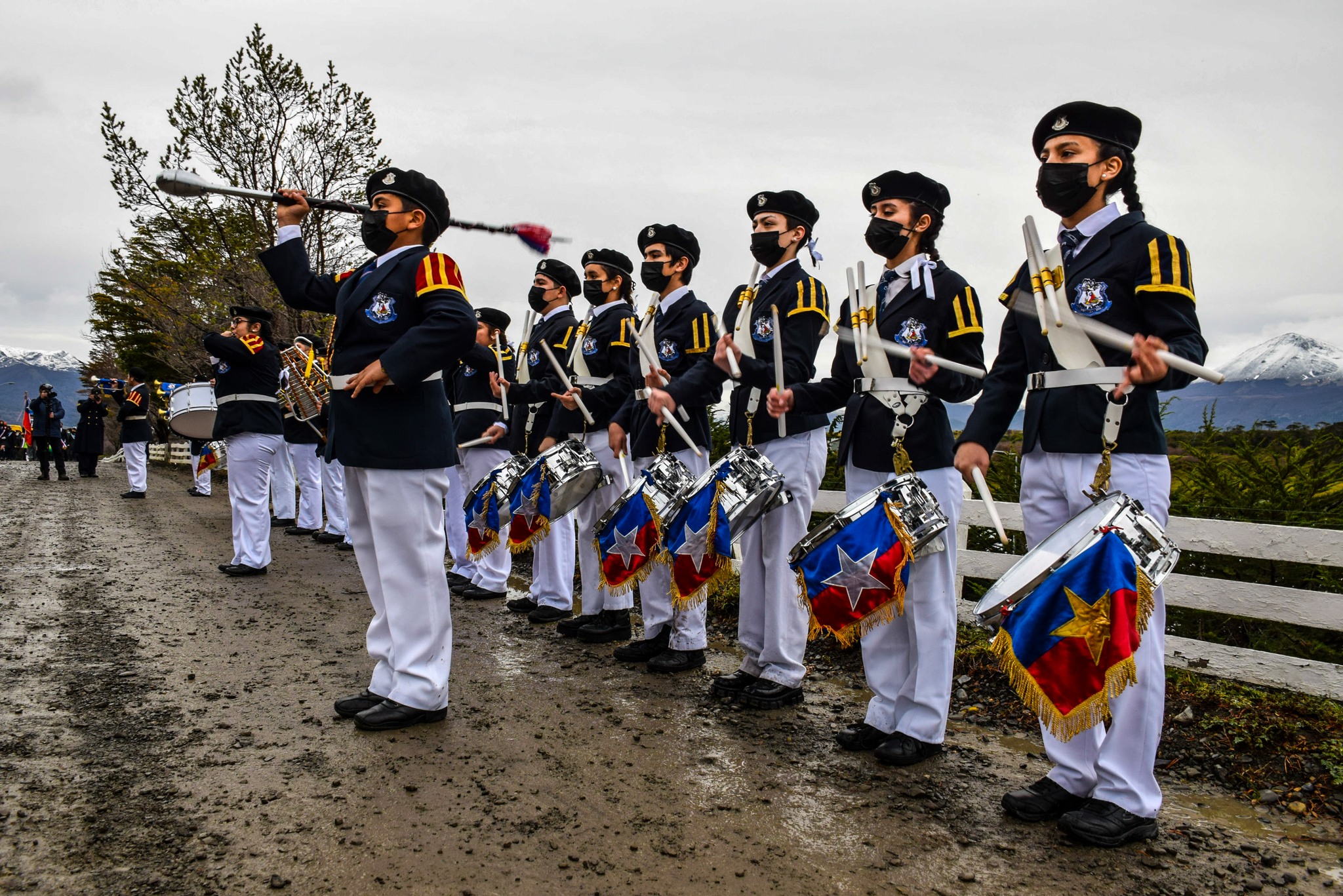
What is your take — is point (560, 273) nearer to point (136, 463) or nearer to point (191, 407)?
point (191, 407)

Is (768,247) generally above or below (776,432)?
above

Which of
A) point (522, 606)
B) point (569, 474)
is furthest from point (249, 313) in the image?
point (569, 474)

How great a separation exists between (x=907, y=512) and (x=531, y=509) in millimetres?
2685

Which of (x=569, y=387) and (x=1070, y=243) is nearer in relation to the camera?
(x=1070, y=243)

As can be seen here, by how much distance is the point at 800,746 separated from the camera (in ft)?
12.8

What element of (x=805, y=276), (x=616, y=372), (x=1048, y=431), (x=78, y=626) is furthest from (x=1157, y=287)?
(x=78, y=626)

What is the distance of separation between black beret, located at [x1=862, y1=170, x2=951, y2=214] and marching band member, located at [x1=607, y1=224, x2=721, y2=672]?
143cm

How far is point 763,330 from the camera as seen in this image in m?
4.57

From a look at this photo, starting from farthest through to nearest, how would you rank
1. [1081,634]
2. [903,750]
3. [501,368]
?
1. [501,368]
2. [903,750]
3. [1081,634]

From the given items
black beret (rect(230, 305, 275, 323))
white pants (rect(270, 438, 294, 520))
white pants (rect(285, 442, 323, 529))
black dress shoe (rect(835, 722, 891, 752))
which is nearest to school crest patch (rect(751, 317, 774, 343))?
black dress shoe (rect(835, 722, 891, 752))

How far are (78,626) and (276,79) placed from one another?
1999 centimetres

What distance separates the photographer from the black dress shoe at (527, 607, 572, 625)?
20.9 feet

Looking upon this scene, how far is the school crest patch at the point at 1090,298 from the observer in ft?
10.2

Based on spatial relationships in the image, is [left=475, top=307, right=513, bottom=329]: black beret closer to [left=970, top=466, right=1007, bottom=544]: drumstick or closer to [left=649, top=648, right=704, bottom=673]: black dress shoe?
[left=649, top=648, right=704, bottom=673]: black dress shoe
